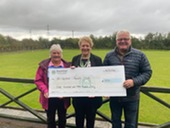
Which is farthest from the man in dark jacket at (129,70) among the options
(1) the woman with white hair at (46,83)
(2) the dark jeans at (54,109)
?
(2) the dark jeans at (54,109)

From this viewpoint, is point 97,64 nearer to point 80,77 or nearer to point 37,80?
point 80,77

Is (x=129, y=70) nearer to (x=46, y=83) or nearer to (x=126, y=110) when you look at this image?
(x=126, y=110)

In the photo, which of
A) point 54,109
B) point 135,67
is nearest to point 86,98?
point 54,109

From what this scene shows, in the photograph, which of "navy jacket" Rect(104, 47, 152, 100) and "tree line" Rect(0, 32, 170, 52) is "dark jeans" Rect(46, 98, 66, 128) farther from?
"tree line" Rect(0, 32, 170, 52)

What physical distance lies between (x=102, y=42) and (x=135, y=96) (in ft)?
226

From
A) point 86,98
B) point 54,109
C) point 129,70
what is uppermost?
point 129,70

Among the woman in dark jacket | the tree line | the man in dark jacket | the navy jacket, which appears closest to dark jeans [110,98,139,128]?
the man in dark jacket

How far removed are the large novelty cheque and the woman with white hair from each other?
0.30 feet

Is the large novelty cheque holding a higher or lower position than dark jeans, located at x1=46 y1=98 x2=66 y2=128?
higher

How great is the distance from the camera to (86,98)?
361 centimetres

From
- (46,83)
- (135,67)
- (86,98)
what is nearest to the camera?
(135,67)

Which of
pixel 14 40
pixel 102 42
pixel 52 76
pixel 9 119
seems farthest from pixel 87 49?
pixel 14 40

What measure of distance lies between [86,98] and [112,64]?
2.29 ft

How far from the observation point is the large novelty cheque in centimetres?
347
